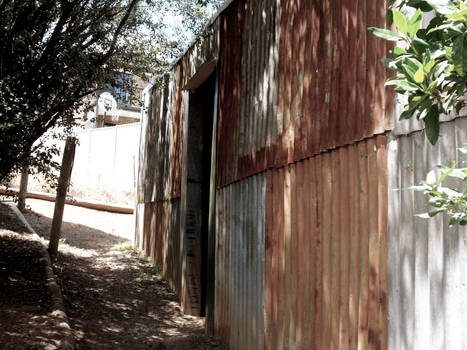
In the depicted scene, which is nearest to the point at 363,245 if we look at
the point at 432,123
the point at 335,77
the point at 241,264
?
the point at 335,77

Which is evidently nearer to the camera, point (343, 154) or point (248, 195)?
point (343, 154)

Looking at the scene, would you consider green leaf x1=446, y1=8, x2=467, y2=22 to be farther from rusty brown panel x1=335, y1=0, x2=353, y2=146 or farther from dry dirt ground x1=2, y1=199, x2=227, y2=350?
dry dirt ground x1=2, y1=199, x2=227, y2=350

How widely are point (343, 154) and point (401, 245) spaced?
1067 mm

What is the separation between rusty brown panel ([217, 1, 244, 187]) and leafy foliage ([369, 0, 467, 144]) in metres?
5.58

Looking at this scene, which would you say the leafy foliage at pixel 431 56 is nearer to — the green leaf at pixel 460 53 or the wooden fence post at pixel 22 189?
the green leaf at pixel 460 53

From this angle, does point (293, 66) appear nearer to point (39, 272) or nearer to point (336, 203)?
point (336, 203)

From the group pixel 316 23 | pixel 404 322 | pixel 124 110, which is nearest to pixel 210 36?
pixel 316 23

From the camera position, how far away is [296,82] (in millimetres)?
5297

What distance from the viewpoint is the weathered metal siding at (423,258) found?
2842 millimetres

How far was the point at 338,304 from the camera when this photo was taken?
4.14 m

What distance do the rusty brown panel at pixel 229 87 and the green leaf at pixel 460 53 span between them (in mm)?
5756

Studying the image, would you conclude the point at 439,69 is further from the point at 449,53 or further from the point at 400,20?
the point at 400,20

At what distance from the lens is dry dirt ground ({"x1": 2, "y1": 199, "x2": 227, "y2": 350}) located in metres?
7.60

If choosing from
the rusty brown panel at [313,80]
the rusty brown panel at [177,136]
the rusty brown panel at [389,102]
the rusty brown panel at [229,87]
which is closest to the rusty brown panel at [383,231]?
the rusty brown panel at [389,102]
